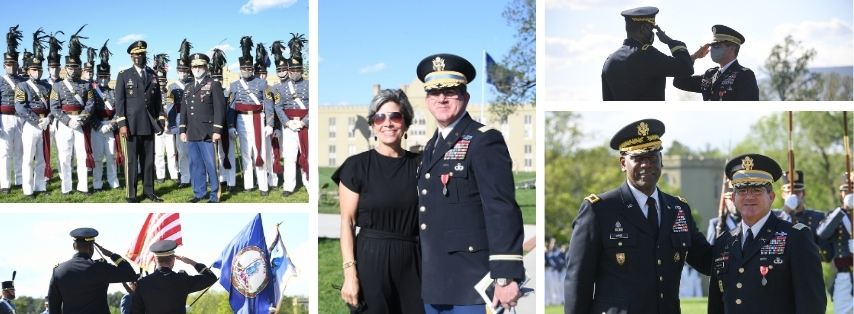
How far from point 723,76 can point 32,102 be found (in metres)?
4.53

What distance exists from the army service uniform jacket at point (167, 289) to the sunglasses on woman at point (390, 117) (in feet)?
6.40

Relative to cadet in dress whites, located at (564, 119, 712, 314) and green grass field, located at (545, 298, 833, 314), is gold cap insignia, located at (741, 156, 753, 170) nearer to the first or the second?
cadet in dress whites, located at (564, 119, 712, 314)

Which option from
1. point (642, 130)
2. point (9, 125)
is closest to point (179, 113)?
point (9, 125)

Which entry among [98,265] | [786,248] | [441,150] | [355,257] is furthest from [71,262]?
[786,248]

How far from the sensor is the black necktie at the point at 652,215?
5.39 metres

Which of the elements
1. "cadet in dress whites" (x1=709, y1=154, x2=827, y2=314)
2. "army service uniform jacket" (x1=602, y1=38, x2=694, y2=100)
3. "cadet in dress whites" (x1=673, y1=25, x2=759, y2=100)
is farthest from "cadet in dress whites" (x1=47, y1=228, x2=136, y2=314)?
"cadet in dress whites" (x1=673, y1=25, x2=759, y2=100)

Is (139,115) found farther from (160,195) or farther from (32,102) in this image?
(32,102)

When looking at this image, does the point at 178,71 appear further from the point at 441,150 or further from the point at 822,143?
the point at 822,143

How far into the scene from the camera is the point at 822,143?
26.9 feet

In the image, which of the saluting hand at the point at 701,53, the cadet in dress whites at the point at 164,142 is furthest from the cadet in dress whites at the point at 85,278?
the saluting hand at the point at 701,53

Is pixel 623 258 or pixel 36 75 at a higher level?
pixel 36 75

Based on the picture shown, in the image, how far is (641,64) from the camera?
6574 millimetres

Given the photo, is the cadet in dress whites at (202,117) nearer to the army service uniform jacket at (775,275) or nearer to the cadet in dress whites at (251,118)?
the cadet in dress whites at (251,118)

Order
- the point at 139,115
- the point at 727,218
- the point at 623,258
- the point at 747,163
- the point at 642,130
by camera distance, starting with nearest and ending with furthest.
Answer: the point at 623,258
the point at 642,130
the point at 747,163
the point at 139,115
the point at 727,218
